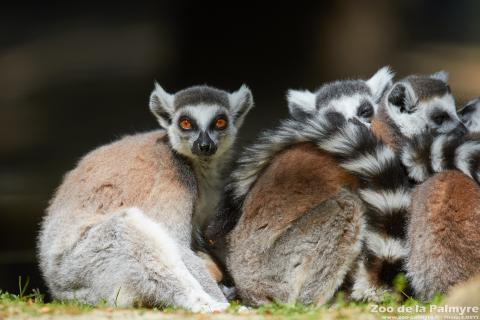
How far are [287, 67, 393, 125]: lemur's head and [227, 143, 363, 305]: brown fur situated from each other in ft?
3.54

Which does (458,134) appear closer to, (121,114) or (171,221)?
(171,221)

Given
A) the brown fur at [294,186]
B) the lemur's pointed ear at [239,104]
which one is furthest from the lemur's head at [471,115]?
the lemur's pointed ear at [239,104]

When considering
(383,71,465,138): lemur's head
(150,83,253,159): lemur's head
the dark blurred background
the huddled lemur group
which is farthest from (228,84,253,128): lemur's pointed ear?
the dark blurred background

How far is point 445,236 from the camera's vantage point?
5.60 m

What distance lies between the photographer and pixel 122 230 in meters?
6.00

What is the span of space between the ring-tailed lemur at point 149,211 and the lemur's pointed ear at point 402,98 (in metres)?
1.39

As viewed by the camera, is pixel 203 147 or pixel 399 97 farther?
pixel 399 97

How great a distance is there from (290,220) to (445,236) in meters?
1.23

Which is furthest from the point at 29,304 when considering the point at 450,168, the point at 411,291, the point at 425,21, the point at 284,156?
the point at 425,21

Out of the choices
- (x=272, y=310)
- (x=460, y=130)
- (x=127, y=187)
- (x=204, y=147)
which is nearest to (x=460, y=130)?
(x=460, y=130)

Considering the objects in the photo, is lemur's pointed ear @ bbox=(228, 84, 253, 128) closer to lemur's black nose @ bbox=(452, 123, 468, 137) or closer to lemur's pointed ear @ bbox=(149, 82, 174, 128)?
lemur's pointed ear @ bbox=(149, 82, 174, 128)

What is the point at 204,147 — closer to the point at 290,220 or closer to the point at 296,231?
the point at 290,220

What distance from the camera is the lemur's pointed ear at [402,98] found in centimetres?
693

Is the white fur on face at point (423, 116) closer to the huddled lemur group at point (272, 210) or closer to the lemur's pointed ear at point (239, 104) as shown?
the huddled lemur group at point (272, 210)
